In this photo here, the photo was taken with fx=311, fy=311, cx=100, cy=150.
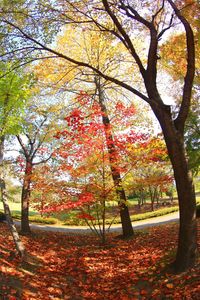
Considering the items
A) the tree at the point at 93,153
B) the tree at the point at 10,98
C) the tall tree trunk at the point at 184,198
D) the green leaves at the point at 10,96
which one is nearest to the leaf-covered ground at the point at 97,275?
the tall tree trunk at the point at 184,198

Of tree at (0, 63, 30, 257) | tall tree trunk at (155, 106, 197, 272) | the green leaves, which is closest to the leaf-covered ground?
tall tree trunk at (155, 106, 197, 272)

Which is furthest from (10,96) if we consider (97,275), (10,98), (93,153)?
(97,275)

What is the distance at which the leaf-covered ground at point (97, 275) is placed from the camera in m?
5.65

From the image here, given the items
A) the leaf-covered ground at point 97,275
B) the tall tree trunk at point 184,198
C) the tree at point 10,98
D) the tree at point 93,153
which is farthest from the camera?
the tree at point 93,153

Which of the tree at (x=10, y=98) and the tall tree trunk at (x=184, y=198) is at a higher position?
the tree at (x=10, y=98)

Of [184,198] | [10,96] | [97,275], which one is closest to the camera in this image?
[184,198]

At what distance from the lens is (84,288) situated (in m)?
6.82

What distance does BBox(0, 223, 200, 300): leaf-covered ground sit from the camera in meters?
5.65

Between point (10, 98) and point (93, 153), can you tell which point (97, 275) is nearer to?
point (93, 153)

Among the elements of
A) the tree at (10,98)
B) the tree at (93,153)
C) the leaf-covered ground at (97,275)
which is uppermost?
the tree at (10,98)

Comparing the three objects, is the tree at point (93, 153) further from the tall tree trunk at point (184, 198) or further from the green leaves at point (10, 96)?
the tall tree trunk at point (184, 198)

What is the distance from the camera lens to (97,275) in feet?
25.5

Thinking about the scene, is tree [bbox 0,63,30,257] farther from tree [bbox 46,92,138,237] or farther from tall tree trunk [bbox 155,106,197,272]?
tall tree trunk [bbox 155,106,197,272]

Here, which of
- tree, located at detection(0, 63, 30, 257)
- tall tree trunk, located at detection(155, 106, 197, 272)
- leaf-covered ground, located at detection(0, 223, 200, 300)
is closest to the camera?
leaf-covered ground, located at detection(0, 223, 200, 300)
